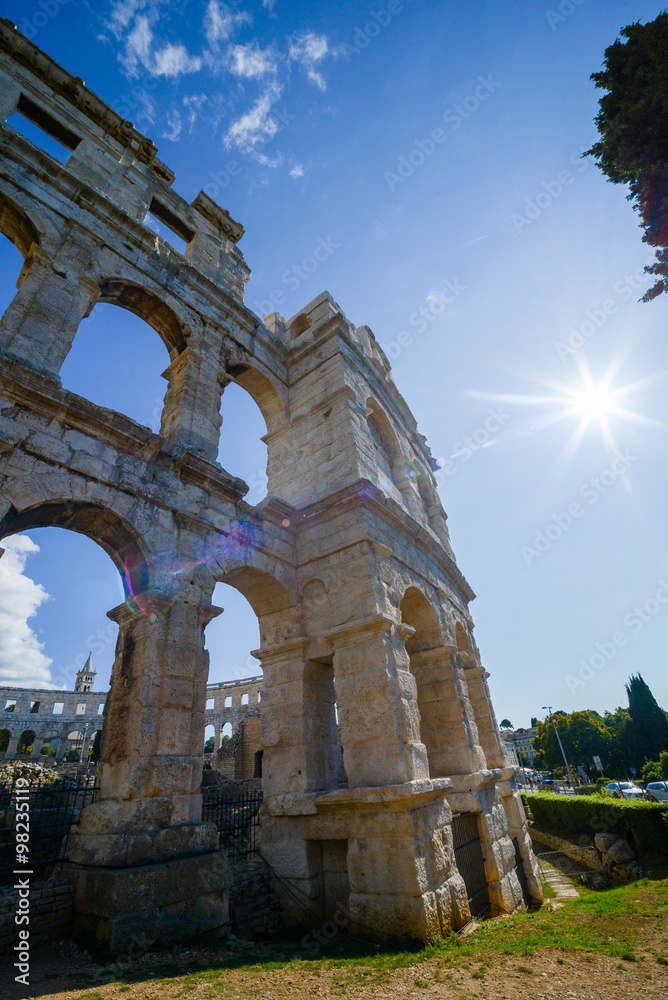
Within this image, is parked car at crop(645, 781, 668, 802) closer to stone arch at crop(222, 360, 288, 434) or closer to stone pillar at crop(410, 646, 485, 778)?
stone pillar at crop(410, 646, 485, 778)

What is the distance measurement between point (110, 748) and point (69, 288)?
5813 millimetres

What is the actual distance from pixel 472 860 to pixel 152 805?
5.65 meters

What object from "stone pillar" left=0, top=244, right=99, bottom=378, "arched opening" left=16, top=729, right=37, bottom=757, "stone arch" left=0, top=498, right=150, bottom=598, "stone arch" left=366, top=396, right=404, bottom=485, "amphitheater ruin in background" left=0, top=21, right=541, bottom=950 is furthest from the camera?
"arched opening" left=16, top=729, right=37, bottom=757

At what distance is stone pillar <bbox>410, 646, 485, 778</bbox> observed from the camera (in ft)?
27.5

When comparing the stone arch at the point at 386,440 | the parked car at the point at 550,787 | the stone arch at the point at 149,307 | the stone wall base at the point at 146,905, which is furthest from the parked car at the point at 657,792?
the stone arch at the point at 149,307

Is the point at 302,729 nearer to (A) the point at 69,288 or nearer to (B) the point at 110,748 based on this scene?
(B) the point at 110,748

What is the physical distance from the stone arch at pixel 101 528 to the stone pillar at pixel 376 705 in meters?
2.79

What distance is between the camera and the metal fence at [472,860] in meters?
7.16

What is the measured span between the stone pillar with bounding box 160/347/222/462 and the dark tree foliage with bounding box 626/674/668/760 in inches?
1816

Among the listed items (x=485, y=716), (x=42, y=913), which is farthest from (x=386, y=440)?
(x=42, y=913)

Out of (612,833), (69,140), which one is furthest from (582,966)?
(69,140)

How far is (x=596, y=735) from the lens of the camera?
42.5 meters

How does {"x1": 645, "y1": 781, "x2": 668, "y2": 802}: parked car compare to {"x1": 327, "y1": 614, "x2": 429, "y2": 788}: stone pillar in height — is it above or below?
below

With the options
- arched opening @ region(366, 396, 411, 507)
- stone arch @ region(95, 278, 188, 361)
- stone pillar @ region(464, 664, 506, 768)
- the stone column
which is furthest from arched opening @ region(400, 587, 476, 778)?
stone arch @ region(95, 278, 188, 361)
